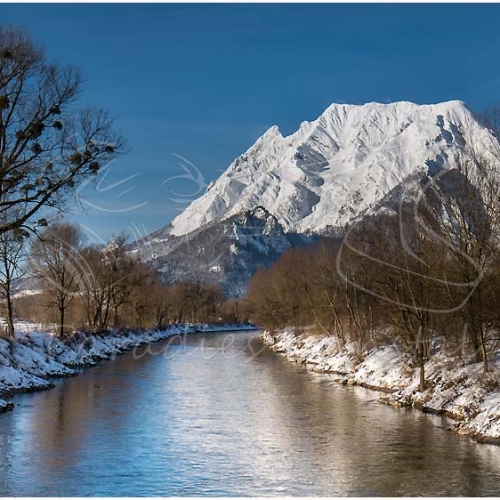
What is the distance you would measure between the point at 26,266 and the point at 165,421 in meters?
37.7

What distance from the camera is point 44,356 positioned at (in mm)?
50281

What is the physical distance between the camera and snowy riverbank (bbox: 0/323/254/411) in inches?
1566

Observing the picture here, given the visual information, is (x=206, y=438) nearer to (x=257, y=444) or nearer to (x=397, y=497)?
(x=257, y=444)

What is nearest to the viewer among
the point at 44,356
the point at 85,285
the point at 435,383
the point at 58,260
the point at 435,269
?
the point at 435,383

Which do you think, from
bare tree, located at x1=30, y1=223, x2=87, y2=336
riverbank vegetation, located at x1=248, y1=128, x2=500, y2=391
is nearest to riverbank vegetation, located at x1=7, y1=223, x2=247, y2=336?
bare tree, located at x1=30, y1=223, x2=87, y2=336

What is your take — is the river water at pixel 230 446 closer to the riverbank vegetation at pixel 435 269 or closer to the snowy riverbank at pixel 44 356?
the snowy riverbank at pixel 44 356

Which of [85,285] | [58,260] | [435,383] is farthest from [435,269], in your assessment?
[85,285]

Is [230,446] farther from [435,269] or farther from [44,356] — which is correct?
[44,356]

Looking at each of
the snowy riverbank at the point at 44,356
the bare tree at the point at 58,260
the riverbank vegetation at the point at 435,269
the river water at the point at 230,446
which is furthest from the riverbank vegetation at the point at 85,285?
the riverbank vegetation at the point at 435,269

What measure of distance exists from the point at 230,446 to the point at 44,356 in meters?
30.4

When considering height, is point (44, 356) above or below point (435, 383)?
above

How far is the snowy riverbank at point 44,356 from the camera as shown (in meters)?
39.8

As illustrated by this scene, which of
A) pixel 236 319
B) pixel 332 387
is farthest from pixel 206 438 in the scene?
pixel 236 319

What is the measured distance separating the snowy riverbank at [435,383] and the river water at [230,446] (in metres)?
1.13
